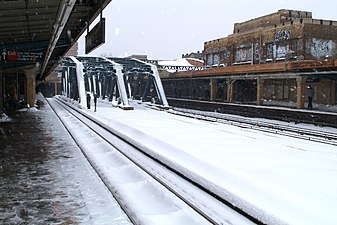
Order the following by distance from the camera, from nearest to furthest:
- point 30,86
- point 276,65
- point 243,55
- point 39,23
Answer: point 39,23 → point 276,65 → point 30,86 → point 243,55

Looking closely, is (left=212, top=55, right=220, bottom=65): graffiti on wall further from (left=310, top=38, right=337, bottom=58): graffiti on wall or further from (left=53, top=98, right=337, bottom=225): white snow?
(left=53, top=98, right=337, bottom=225): white snow

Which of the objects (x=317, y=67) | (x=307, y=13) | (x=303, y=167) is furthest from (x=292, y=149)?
(x=307, y=13)

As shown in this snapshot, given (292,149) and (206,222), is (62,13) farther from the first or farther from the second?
(292,149)

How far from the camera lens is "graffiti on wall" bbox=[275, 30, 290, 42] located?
3306 centimetres

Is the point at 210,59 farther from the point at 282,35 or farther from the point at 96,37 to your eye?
the point at 96,37

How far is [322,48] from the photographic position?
1258 inches

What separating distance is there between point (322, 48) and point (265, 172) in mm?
A: 27538

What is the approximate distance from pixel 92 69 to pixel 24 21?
24.8 metres

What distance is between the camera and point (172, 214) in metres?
5.81

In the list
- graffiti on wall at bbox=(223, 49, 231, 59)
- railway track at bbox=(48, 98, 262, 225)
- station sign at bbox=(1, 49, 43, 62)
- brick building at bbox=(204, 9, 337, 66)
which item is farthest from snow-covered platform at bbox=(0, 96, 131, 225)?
graffiti on wall at bbox=(223, 49, 231, 59)

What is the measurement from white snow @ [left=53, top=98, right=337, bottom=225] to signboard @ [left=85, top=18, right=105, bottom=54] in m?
3.04

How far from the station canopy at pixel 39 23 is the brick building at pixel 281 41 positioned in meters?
21.1

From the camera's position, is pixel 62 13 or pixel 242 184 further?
pixel 62 13

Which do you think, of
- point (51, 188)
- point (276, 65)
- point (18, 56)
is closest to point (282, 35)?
point (276, 65)
